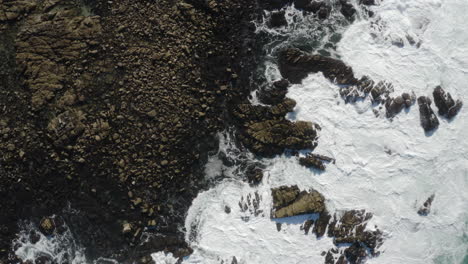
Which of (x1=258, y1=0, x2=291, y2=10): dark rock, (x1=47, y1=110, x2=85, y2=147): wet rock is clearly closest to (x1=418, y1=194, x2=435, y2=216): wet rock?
(x1=258, y1=0, x2=291, y2=10): dark rock

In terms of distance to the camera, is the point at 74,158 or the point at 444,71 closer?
the point at 74,158

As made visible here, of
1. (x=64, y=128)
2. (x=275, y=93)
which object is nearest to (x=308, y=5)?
(x=275, y=93)

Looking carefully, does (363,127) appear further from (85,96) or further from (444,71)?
(85,96)

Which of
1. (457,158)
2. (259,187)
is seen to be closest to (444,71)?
(457,158)

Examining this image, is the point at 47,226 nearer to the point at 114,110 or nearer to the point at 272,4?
the point at 114,110

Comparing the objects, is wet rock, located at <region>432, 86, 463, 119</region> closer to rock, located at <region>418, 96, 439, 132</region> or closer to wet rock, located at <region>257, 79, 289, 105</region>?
rock, located at <region>418, 96, 439, 132</region>

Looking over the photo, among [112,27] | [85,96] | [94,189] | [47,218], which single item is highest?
[112,27]
